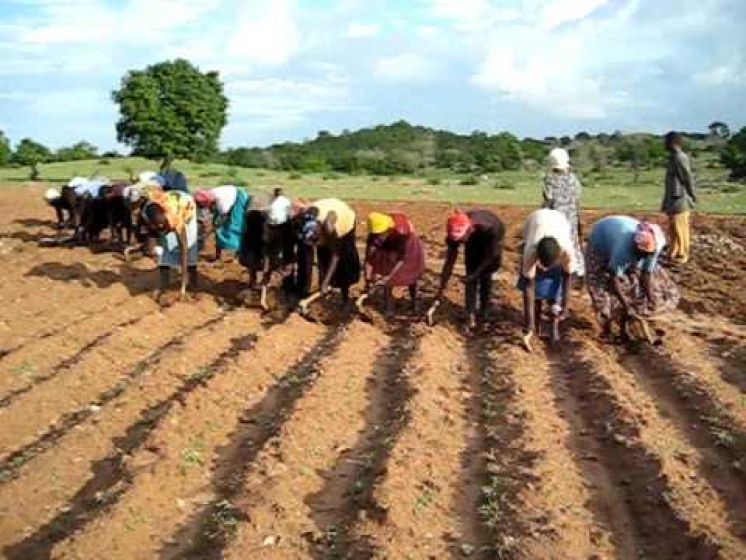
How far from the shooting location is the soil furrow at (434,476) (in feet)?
16.4

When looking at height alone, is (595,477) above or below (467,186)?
above

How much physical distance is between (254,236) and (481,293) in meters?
2.19

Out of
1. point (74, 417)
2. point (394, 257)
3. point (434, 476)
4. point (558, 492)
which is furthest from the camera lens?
point (394, 257)

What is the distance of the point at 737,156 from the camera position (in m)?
25.5

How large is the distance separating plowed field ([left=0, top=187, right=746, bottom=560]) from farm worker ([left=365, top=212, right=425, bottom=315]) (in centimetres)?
39

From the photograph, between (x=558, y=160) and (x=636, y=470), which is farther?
(x=558, y=160)

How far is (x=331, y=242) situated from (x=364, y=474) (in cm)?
362

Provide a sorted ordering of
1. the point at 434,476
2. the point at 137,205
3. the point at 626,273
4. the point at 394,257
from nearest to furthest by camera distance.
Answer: the point at 434,476, the point at 626,273, the point at 394,257, the point at 137,205

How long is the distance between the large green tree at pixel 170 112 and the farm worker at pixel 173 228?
25.6 meters

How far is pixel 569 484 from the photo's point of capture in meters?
5.70

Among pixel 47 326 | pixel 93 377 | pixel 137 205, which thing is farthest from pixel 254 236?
pixel 93 377

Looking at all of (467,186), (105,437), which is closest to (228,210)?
(105,437)

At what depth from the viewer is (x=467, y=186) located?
26344 millimetres

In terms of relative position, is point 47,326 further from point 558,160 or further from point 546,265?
point 558,160
